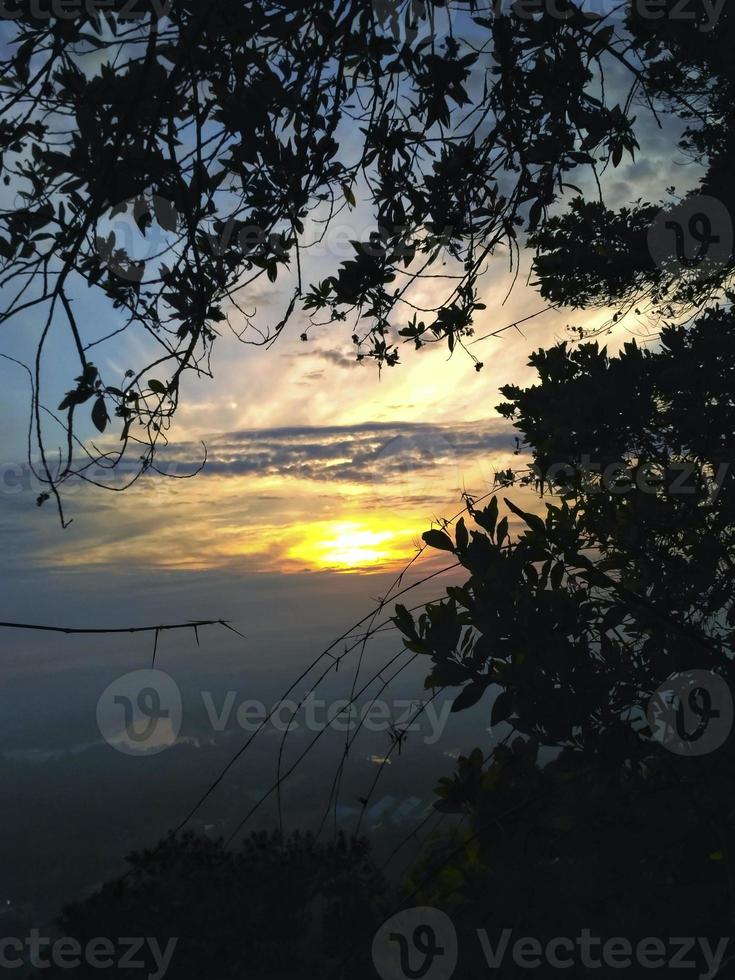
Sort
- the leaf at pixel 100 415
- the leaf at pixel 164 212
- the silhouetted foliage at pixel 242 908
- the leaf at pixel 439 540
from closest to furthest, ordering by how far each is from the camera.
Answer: the leaf at pixel 100 415 → the leaf at pixel 164 212 → the leaf at pixel 439 540 → the silhouetted foliage at pixel 242 908

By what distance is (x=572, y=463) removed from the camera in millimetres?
5238

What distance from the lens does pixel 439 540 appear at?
10.2ft

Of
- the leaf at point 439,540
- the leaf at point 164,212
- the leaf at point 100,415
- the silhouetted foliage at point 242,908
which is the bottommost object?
the silhouetted foliage at point 242,908

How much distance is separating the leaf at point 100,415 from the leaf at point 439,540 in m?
1.27

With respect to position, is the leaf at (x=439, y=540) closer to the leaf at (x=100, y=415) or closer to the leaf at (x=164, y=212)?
the leaf at (x=100, y=415)

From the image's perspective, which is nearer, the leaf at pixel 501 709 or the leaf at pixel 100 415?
the leaf at pixel 100 415

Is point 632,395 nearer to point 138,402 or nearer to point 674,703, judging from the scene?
point 674,703

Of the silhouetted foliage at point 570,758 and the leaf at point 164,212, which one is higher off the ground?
the leaf at point 164,212

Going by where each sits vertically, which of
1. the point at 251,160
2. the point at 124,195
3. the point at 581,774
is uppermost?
the point at 251,160

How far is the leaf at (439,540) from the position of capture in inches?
121

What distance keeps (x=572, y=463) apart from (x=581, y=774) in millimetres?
2571

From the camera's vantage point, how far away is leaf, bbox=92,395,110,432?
2.58 metres

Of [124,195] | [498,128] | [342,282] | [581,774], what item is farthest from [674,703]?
[124,195]

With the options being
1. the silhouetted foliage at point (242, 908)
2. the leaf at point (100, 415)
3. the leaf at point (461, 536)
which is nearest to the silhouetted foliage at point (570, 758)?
the leaf at point (461, 536)
